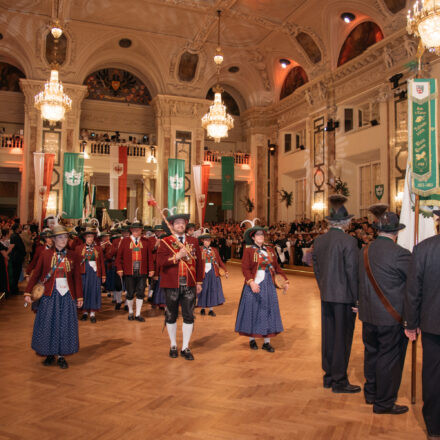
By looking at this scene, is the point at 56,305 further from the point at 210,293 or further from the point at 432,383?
the point at 432,383

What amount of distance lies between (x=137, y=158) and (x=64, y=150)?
11.9 ft

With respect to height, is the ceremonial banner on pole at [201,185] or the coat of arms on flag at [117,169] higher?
the coat of arms on flag at [117,169]

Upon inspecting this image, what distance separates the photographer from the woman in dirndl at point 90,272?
7.24 metres

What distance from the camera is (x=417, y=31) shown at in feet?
29.5

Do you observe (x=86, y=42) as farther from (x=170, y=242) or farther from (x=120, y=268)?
(x=170, y=242)

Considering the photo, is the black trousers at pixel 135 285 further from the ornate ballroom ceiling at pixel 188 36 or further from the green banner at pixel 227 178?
the green banner at pixel 227 178

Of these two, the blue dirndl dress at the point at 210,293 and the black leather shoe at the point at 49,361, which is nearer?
the black leather shoe at the point at 49,361

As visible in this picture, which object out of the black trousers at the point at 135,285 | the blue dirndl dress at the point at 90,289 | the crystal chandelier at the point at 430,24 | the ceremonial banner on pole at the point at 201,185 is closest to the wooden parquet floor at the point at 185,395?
the blue dirndl dress at the point at 90,289

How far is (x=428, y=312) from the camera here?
9.98 feet

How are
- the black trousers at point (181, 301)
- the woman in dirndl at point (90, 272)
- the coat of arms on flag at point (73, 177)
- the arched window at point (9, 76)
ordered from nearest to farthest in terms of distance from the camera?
the black trousers at point (181, 301), the woman in dirndl at point (90, 272), the coat of arms on flag at point (73, 177), the arched window at point (9, 76)

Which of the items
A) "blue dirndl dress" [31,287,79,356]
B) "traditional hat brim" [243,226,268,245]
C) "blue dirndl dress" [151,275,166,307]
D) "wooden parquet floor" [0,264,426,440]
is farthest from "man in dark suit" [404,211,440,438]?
"blue dirndl dress" [151,275,166,307]

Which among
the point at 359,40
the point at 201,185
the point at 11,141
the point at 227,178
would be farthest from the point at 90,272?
the point at 11,141

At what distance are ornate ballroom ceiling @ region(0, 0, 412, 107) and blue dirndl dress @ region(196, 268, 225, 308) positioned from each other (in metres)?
11.9

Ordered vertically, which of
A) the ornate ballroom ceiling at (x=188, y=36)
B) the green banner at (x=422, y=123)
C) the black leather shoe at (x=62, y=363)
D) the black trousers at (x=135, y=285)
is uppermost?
the ornate ballroom ceiling at (x=188, y=36)
